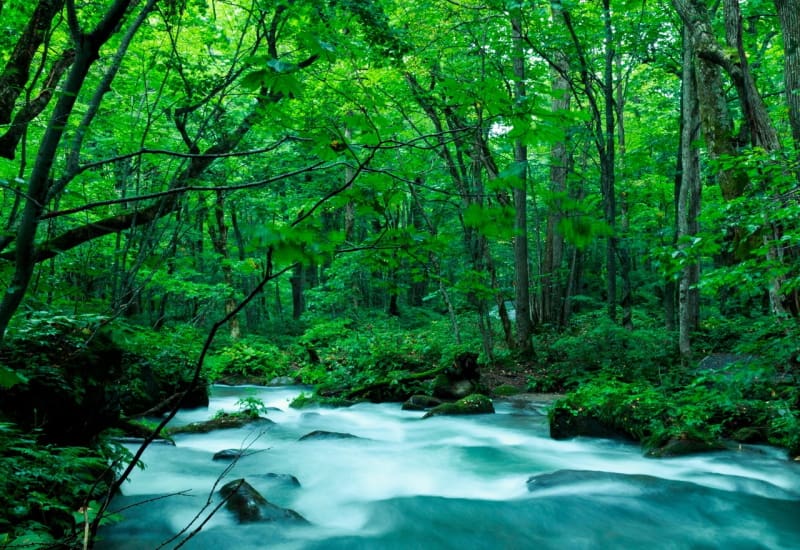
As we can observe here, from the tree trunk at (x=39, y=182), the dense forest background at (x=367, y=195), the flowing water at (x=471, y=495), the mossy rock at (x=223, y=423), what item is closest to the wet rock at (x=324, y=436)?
the flowing water at (x=471, y=495)

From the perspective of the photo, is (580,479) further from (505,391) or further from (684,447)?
(505,391)

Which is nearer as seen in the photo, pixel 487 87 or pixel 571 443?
pixel 487 87

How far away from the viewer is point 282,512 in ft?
17.5

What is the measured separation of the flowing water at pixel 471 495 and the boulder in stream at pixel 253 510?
3.4 inches

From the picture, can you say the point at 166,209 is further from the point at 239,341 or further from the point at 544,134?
the point at 239,341

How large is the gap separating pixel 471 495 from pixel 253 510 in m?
2.61

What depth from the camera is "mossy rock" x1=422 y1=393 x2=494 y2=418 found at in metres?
9.80

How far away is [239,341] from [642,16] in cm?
1528

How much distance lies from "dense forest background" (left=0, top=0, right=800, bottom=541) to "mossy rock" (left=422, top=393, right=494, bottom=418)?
166cm

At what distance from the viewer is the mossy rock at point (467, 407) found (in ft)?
32.1

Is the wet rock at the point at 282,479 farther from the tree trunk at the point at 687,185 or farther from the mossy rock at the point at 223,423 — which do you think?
the tree trunk at the point at 687,185

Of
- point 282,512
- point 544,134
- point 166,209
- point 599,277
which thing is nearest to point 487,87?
point 544,134

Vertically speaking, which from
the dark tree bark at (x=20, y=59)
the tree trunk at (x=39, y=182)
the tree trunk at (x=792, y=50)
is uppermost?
the tree trunk at (x=792, y=50)

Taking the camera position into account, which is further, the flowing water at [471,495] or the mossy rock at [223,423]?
the mossy rock at [223,423]
